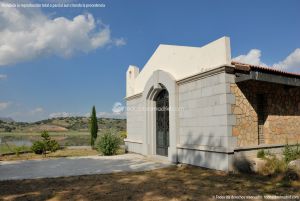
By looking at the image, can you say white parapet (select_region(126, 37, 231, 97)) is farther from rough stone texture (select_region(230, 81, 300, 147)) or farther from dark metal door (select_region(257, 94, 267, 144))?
dark metal door (select_region(257, 94, 267, 144))

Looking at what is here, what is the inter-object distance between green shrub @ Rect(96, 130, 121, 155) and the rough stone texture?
8147 mm

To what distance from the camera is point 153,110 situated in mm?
13734

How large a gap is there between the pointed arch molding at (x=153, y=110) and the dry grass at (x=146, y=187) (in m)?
2.56

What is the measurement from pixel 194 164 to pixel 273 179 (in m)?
3.00

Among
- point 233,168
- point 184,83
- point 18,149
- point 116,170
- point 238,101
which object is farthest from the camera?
point 18,149

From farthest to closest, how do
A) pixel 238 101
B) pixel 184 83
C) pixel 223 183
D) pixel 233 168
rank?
pixel 184 83
pixel 238 101
pixel 233 168
pixel 223 183

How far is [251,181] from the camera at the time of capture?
750 centimetres

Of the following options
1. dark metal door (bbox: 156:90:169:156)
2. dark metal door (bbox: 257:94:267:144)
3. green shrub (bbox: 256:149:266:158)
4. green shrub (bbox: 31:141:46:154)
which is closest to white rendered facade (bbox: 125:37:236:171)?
dark metal door (bbox: 156:90:169:156)

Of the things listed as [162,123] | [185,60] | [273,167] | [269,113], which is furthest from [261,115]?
[162,123]

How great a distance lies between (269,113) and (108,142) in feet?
28.9

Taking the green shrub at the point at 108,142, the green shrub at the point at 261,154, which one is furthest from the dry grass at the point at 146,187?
the green shrub at the point at 108,142

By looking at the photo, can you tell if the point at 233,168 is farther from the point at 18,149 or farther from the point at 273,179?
the point at 18,149

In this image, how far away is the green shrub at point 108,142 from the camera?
15.4m

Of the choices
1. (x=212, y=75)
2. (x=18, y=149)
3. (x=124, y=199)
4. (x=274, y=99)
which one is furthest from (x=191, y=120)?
(x=18, y=149)
